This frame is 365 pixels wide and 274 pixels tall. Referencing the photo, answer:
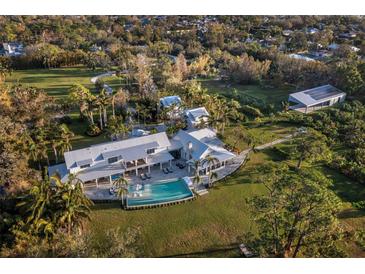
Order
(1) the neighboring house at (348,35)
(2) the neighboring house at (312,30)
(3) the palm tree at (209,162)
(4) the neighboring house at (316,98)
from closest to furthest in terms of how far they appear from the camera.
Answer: (3) the palm tree at (209,162) → (4) the neighboring house at (316,98) → (1) the neighboring house at (348,35) → (2) the neighboring house at (312,30)

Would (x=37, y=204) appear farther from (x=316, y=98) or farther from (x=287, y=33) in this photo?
(x=287, y=33)

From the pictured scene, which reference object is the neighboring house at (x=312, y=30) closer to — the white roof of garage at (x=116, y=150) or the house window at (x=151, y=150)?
the white roof of garage at (x=116, y=150)

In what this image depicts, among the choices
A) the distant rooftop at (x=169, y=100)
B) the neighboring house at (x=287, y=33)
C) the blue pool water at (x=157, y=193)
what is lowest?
the blue pool water at (x=157, y=193)

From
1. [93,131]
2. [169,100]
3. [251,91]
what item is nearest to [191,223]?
[93,131]

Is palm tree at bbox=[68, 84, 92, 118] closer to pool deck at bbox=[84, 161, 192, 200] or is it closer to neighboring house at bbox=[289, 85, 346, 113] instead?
pool deck at bbox=[84, 161, 192, 200]

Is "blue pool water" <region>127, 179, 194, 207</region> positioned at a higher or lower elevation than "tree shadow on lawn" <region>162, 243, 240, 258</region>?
higher

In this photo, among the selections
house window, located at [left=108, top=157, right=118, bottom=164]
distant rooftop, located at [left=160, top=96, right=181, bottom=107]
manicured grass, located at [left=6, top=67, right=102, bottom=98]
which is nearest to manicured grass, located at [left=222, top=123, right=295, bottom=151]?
distant rooftop, located at [left=160, top=96, right=181, bottom=107]

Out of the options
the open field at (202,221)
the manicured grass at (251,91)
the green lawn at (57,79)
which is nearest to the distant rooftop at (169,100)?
the manicured grass at (251,91)
